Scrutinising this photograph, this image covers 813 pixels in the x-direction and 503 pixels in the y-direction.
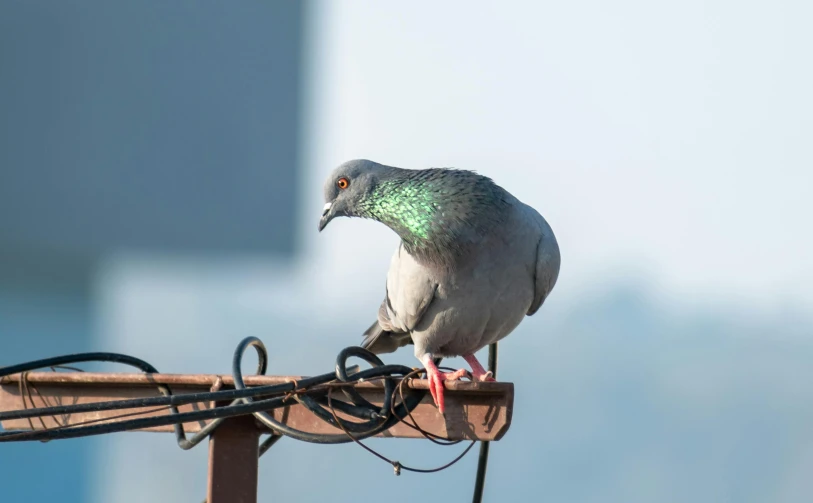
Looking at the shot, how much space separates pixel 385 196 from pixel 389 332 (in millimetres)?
672

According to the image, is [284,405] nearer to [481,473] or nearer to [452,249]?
[452,249]

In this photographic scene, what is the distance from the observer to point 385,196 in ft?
9.39

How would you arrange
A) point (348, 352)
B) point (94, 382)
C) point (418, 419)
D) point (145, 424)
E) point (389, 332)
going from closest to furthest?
point (145, 424), point (348, 352), point (418, 419), point (94, 382), point (389, 332)

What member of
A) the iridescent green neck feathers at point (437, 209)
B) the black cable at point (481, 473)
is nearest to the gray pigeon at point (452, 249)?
the iridescent green neck feathers at point (437, 209)

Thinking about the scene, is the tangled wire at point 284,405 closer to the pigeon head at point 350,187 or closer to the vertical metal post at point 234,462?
the vertical metal post at point 234,462

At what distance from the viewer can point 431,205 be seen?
9.14 ft

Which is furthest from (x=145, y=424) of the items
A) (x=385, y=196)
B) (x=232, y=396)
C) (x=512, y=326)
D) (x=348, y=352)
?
(x=512, y=326)

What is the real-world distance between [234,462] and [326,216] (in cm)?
99

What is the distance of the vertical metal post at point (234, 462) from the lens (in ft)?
7.51

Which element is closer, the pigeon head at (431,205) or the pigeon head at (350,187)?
the pigeon head at (431,205)

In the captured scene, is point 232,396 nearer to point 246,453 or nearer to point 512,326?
point 246,453

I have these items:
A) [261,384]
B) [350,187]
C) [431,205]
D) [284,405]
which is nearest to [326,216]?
[350,187]

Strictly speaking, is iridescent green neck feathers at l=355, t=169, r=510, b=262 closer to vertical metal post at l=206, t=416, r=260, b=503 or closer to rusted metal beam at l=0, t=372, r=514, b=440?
rusted metal beam at l=0, t=372, r=514, b=440

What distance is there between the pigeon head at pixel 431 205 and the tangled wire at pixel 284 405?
0.64 meters
